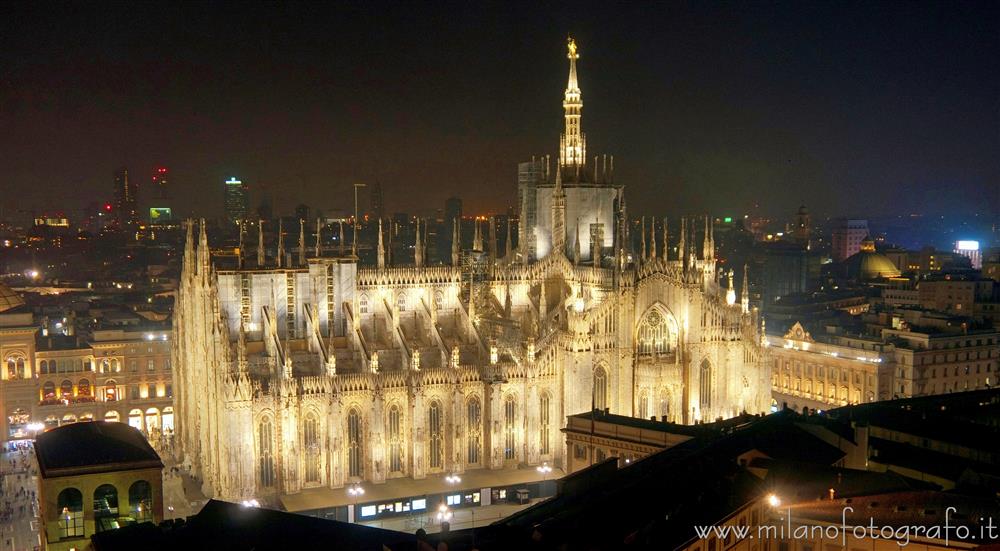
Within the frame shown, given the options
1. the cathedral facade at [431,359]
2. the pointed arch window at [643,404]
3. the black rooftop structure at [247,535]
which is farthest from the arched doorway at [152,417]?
the black rooftop structure at [247,535]

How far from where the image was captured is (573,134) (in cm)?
8644

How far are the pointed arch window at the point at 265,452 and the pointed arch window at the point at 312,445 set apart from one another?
2259mm

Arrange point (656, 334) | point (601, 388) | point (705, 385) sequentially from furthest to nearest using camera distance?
point (705, 385)
point (656, 334)
point (601, 388)

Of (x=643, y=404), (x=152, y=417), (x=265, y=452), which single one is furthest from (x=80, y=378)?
(x=643, y=404)

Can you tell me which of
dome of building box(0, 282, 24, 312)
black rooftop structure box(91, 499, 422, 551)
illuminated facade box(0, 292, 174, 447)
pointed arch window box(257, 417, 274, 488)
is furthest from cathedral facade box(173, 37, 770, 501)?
dome of building box(0, 282, 24, 312)

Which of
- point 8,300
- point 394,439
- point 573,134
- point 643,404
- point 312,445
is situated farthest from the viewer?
point 8,300

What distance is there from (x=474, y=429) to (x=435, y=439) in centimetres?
304

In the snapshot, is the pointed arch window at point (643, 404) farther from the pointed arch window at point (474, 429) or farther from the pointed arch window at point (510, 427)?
the pointed arch window at point (474, 429)

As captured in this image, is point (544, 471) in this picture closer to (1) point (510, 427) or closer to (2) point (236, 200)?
→ (1) point (510, 427)

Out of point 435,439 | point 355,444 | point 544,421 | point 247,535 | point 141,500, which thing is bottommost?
point 435,439

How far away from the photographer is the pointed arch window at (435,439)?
6738 cm

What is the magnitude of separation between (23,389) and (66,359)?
4797mm

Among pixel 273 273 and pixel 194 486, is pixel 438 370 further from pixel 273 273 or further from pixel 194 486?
pixel 194 486

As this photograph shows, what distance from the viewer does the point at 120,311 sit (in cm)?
11612
